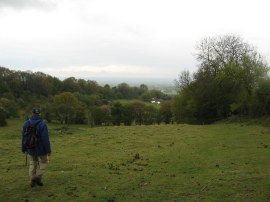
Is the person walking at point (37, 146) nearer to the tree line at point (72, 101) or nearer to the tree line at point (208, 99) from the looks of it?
the tree line at point (208, 99)

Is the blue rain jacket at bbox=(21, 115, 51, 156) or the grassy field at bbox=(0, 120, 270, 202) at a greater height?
the blue rain jacket at bbox=(21, 115, 51, 156)

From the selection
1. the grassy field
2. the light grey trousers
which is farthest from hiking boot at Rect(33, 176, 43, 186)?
the grassy field

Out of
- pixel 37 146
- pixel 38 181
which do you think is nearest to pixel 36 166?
pixel 38 181

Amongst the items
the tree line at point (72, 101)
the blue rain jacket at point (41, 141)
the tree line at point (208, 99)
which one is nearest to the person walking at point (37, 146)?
the blue rain jacket at point (41, 141)

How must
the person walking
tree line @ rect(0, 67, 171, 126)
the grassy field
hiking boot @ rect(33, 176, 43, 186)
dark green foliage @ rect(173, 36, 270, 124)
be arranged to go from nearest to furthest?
the grassy field
the person walking
hiking boot @ rect(33, 176, 43, 186)
dark green foliage @ rect(173, 36, 270, 124)
tree line @ rect(0, 67, 171, 126)

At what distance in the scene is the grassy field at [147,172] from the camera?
9.82m

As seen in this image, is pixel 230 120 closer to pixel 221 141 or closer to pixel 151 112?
pixel 221 141

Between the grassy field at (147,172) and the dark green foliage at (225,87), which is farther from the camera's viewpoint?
the dark green foliage at (225,87)

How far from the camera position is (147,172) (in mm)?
12961

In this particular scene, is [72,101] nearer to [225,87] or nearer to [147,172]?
[225,87]

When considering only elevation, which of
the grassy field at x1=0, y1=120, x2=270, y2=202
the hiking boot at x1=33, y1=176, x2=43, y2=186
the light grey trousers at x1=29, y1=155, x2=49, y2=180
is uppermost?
the light grey trousers at x1=29, y1=155, x2=49, y2=180

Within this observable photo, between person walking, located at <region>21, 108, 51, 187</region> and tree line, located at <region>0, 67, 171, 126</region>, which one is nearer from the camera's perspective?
person walking, located at <region>21, 108, 51, 187</region>

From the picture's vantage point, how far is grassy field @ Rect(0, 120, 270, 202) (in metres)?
9.82

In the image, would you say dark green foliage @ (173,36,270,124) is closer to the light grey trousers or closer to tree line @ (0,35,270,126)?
tree line @ (0,35,270,126)
